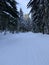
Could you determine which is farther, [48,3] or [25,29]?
[25,29]

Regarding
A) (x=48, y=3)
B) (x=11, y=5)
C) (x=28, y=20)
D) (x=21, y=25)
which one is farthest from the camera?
(x=28, y=20)

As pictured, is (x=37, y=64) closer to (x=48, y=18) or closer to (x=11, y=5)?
(x=11, y=5)

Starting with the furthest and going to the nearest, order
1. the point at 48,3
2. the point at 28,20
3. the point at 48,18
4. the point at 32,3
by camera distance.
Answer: the point at 28,20 → the point at 32,3 → the point at 48,18 → the point at 48,3

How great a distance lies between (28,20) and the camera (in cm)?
8575

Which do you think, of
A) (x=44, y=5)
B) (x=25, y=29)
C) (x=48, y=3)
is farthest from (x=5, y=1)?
(x=25, y=29)

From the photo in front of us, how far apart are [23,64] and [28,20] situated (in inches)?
3158

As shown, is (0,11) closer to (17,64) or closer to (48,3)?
(48,3)

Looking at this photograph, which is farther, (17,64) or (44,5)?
(44,5)

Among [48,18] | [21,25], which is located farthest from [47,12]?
[21,25]

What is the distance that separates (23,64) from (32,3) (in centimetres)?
2386

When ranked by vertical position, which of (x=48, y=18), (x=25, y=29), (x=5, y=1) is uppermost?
(x=5, y=1)

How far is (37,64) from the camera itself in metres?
5.89

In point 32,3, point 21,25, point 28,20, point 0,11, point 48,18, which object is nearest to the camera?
point 0,11

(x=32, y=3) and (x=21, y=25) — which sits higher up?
(x=32, y=3)
